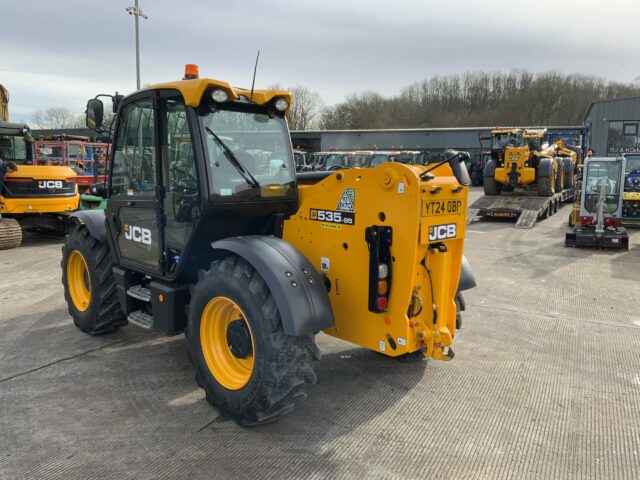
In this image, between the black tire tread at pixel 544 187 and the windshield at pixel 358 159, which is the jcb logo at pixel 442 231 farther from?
the windshield at pixel 358 159

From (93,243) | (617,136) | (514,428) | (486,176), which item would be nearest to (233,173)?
(93,243)

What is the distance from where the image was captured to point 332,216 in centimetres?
362

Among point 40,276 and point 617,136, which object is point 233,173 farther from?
point 617,136

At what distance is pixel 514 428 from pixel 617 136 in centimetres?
3642

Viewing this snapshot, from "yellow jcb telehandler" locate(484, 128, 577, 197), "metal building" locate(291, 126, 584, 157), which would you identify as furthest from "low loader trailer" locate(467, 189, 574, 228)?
"metal building" locate(291, 126, 584, 157)

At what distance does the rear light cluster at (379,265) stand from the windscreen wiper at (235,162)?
1032 mm

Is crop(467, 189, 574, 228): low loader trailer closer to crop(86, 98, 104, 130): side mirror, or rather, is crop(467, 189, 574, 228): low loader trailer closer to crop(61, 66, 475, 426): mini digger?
crop(61, 66, 475, 426): mini digger

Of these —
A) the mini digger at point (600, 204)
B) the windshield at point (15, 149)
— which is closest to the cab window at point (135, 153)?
the windshield at point (15, 149)

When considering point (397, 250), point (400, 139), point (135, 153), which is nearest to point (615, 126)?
point (400, 139)

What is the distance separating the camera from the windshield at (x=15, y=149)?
11203 mm

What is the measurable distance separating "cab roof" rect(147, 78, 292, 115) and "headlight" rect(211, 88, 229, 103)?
0.14 feet

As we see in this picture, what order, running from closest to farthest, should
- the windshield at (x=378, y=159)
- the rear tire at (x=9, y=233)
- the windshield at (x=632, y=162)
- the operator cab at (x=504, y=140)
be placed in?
the rear tire at (x=9, y=233) → the windshield at (x=632, y=162) → the operator cab at (x=504, y=140) → the windshield at (x=378, y=159)

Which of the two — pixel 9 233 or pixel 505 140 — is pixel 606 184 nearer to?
pixel 505 140

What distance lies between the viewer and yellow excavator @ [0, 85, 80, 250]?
982 cm
